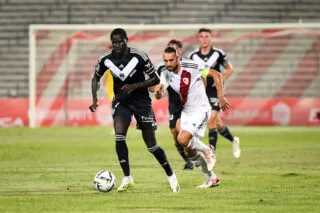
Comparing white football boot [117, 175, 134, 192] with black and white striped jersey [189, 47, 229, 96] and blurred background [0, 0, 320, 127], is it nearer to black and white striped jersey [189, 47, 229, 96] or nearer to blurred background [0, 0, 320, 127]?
black and white striped jersey [189, 47, 229, 96]

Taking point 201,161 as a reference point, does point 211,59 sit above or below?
above

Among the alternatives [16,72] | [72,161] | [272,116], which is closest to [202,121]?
[72,161]

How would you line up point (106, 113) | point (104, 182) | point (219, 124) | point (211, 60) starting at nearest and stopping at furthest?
point (104, 182), point (211, 60), point (219, 124), point (106, 113)

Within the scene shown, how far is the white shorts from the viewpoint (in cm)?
1338

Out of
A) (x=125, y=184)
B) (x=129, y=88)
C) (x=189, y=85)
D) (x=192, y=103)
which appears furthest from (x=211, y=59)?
(x=125, y=184)

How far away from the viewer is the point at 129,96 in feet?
42.2

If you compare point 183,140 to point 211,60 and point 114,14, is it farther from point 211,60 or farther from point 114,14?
point 114,14

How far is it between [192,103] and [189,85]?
1.10 feet

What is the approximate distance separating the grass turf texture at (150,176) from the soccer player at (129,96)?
0.46 meters

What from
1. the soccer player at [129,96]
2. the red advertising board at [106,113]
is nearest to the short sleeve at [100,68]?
the soccer player at [129,96]

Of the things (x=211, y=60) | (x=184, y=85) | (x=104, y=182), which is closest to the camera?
(x=104, y=182)

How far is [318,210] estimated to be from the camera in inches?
407

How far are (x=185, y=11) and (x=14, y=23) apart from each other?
6.34m

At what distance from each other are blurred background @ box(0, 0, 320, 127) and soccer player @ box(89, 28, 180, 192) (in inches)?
561
